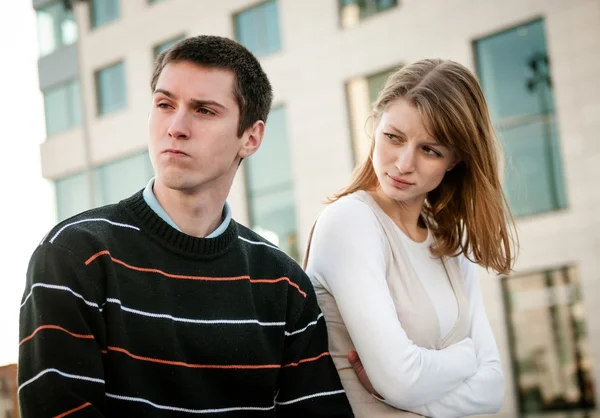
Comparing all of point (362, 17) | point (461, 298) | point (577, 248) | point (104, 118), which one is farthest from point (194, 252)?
point (104, 118)

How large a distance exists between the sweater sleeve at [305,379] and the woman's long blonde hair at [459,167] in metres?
0.69

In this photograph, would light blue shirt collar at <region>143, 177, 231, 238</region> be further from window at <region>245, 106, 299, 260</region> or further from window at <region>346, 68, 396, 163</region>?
window at <region>245, 106, 299, 260</region>

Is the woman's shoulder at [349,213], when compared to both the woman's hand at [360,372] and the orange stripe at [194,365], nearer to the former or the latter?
the woman's hand at [360,372]

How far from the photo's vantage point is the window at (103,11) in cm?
2291

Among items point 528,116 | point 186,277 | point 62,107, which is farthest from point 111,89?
point 186,277

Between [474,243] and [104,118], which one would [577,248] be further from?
[104,118]

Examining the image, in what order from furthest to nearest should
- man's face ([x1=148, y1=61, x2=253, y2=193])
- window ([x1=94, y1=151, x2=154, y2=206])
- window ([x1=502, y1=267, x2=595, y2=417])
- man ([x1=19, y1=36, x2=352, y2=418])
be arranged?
1. window ([x1=94, y1=151, x2=154, y2=206])
2. window ([x1=502, y1=267, x2=595, y2=417])
3. man's face ([x1=148, y1=61, x2=253, y2=193])
4. man ([x1=19, y1=36, x2=352, y2=418])

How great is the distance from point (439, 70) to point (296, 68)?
49.1 feet

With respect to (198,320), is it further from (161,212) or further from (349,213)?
(349,213)

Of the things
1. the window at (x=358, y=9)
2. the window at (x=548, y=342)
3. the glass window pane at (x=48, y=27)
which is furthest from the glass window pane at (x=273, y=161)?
the glass window pane at (x=48, y=27)

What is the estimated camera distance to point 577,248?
1445 cm

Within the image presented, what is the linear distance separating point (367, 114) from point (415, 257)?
1327cm

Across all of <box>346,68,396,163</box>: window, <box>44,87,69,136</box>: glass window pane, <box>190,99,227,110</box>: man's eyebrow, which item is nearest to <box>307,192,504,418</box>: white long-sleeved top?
<box>190,99,227,110</box>: man's eyebrow

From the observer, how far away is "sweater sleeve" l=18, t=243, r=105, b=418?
256cm
